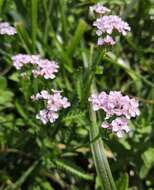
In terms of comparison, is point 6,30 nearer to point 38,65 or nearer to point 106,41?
point 38,65

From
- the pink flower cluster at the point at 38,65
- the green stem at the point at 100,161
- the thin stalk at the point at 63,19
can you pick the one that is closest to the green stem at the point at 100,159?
the green stem at the point at 100,161

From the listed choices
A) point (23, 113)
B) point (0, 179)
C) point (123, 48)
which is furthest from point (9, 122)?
point (123, 48)

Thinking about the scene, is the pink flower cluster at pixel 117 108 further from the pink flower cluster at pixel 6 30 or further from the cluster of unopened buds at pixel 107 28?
the pink flower cluster at pixel 6 30

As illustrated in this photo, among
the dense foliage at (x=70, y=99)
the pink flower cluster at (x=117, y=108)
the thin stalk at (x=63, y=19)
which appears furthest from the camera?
the thin stalk at (x=63, y=19)

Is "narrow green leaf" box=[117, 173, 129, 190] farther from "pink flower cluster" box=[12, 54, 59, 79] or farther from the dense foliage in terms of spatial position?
"pink flower cluster" box=[12, 54, 59, 79]

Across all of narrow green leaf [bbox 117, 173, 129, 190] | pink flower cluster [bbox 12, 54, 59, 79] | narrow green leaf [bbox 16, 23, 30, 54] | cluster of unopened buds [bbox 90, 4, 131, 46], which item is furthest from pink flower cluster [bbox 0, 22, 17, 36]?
narrow green leaf [bbox 117, 173, 129, 190]
